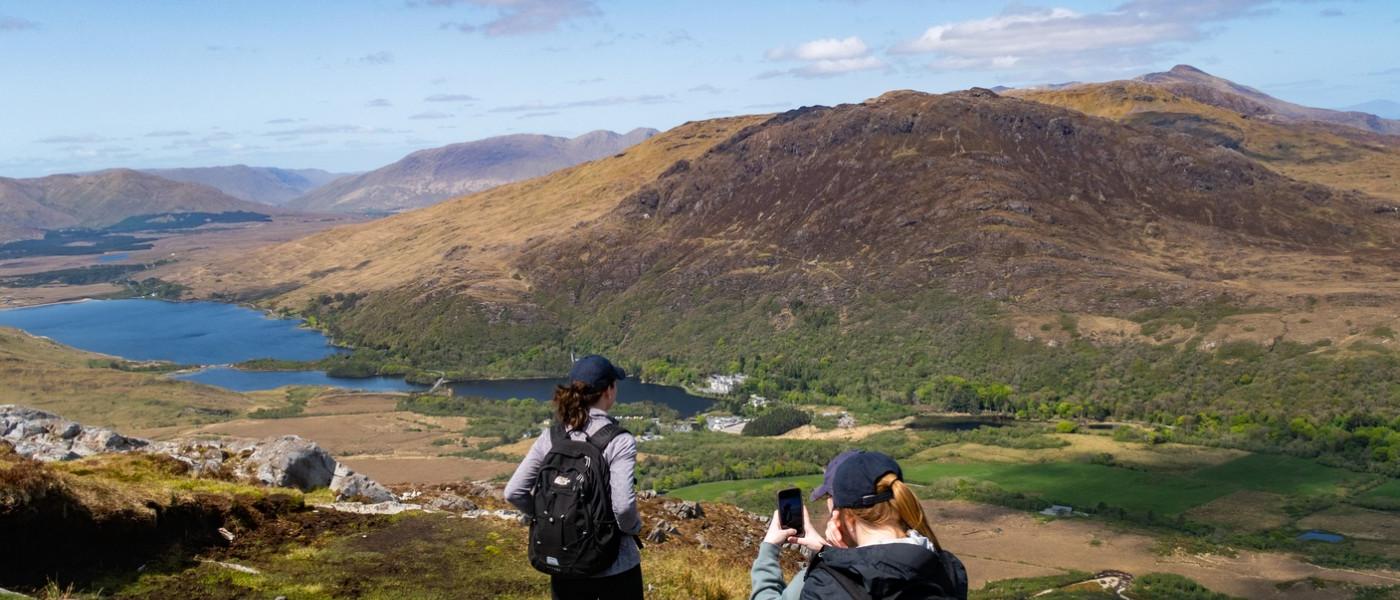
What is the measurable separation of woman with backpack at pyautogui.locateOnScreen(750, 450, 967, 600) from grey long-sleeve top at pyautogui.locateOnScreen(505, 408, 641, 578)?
2.25m

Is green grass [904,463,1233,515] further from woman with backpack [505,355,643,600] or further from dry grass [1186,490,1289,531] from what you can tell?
woman with backpack [505,355,643,600]

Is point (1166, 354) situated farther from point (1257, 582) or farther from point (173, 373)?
point (173, 373)

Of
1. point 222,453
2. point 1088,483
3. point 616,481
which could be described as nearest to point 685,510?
point 222,453

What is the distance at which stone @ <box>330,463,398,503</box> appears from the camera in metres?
21.3

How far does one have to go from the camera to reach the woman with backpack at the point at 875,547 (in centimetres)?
666

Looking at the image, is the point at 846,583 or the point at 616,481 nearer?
the point at 846,583

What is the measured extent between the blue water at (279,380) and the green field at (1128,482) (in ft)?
318

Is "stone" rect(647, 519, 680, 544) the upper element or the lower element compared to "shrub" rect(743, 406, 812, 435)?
upper

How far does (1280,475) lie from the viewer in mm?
108812

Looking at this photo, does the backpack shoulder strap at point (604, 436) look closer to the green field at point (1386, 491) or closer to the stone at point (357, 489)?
the stone at point (357, 489)

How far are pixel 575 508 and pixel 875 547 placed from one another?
327 cm

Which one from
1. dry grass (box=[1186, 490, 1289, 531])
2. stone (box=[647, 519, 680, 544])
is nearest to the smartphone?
stone (box=[647, 519, 680, 544])

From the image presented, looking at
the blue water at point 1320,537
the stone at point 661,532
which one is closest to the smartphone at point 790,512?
the stone at point 661,532

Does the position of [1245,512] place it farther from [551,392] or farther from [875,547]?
[875,547]
